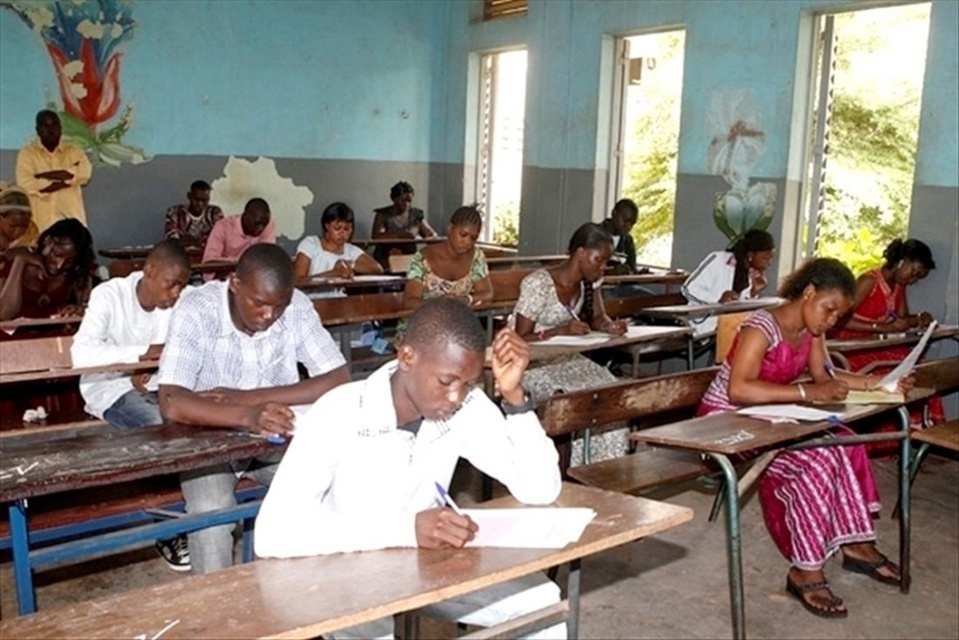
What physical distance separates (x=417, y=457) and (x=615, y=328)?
2.92 meters

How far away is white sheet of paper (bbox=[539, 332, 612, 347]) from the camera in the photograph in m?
4.45

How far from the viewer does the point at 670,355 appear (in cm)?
684

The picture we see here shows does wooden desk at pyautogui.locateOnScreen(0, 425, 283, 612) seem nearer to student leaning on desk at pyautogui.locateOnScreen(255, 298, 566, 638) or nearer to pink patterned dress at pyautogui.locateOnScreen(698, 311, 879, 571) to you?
student leaning on desk at pyautogui.locateOnScreen(255, 298, 566, 638)

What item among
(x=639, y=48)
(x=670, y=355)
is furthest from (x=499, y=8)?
(x=670, y=355)

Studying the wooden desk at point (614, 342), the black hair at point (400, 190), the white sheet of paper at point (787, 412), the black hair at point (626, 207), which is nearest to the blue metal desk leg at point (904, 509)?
the white sheet of paper at point (787, 412)

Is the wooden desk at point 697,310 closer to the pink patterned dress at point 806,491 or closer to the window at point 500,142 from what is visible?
the pink patterned dress at point 806,491

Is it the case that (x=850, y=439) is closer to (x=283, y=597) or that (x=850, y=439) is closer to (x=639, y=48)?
A: (x=283, y=597)

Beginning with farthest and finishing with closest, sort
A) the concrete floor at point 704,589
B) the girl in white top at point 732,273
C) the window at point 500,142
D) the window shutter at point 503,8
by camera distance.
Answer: the window at point 500,142 < the window shutter at point 503,8 < the girl in white top at point 732,273 < the concrete floor at point 704,589

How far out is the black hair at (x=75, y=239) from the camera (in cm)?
466

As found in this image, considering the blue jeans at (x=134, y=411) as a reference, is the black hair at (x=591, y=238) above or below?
above

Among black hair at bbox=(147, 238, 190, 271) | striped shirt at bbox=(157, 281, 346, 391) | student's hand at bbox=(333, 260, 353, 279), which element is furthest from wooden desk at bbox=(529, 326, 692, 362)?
student's hand at bbox=(333, 260, 353, 279)

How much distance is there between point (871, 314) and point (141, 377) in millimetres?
4335

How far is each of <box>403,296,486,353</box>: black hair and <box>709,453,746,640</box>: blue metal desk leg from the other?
1.20 meters

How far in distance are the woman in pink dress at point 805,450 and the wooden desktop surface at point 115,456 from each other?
1.78 meters
